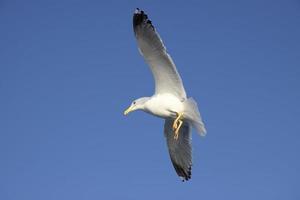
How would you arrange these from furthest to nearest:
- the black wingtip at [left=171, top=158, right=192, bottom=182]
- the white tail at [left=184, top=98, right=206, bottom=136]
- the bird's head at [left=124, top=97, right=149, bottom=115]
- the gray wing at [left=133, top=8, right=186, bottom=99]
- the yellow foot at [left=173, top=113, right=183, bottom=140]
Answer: the black wingtip at [left=171, top=158, right=192, bottom=182] → the bird's head at [left=124, top=97, right=149, bottom=115] → the yellow foot at [left=173, top=113, right=183, bottom=140] → the white tail at [left=184, top=98, right=206, bottom=136] → the gray wing at [left=133, top=8, right=186, bottom=99]

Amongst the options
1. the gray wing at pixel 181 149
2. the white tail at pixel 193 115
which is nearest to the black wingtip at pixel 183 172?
the gray wing at pixel 181 149

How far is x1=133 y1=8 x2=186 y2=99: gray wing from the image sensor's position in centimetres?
762

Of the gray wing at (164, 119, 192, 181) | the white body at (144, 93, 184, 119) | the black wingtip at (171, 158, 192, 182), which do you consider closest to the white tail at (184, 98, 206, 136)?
the white body at (144, 93, 184, 119)

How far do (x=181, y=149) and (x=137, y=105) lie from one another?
3.84ft

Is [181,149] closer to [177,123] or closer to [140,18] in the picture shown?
[177,123]

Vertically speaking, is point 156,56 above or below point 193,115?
above

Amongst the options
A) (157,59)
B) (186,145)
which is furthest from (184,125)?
(157,59)

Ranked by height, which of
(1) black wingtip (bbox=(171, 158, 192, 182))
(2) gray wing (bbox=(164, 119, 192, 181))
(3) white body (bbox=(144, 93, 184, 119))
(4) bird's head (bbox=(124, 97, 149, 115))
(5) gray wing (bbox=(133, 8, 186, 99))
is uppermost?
(5) gray wing (bbox=(133, 8, 186, 99))

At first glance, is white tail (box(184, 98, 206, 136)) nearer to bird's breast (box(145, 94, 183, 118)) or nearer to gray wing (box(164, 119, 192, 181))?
bird's breast (box(145, 94, 183, 118))

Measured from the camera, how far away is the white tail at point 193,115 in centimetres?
789

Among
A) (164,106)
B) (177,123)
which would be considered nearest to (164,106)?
(164,106)

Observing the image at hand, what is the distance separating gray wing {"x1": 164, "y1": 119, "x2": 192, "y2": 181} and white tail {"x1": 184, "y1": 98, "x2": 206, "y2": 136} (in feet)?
2.39

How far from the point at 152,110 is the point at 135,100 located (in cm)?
57

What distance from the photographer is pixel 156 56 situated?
7.82m
